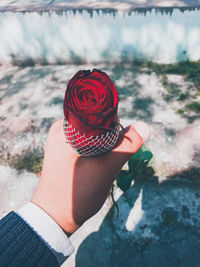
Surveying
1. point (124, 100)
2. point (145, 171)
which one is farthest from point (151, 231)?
point (124, 100)

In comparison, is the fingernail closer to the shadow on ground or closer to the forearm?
the forearm

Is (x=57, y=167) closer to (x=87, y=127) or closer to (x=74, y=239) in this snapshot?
(x=87, y=127)

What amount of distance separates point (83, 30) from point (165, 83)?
217 centimetres

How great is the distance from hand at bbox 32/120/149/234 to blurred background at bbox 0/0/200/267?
106 centimetres

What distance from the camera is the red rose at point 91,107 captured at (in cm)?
112

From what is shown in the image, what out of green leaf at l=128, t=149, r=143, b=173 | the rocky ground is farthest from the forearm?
the rocky ground

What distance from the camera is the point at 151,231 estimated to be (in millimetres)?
2150

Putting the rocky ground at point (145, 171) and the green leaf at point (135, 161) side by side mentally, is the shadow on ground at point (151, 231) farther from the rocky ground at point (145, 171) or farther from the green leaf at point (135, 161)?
the green leaf at point (135, 161)

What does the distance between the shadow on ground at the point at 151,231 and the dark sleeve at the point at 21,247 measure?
110 centimetres

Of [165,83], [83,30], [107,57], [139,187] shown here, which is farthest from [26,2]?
[139,187]

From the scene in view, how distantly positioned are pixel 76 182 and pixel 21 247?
43 cm

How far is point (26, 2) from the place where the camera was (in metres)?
5.34

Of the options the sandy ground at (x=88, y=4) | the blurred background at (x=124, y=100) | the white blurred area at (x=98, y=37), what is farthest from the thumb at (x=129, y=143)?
the sandy ground at (x=88, y=4)

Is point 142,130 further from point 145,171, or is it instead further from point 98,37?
point 98,37
